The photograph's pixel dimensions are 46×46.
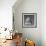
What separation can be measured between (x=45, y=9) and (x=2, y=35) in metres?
2.11

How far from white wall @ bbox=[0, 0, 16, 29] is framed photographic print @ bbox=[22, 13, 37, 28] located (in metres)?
1.01

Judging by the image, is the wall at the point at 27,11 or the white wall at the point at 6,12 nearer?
the white wall at the point at 6,12

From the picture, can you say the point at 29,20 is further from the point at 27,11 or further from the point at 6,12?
the point at 6,12

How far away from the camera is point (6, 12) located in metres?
4.57

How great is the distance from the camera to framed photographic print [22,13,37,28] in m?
5.45

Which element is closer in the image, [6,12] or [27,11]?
[6,12]

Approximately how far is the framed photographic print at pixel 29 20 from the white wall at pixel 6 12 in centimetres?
101

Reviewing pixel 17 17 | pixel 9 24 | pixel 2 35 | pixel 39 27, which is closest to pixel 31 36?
pixel 39 27

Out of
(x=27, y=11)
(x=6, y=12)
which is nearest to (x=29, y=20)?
(x=27, y=11)

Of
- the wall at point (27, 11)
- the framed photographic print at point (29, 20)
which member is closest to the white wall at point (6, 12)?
the wall at point (27, 11)

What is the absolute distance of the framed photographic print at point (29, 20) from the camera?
5.45 metres

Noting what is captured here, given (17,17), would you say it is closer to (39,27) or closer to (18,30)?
(18,30)

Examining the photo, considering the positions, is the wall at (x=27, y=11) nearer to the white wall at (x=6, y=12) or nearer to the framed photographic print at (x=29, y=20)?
the framed photographic print at (x=29, y=20)

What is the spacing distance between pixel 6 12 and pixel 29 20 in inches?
53.9
